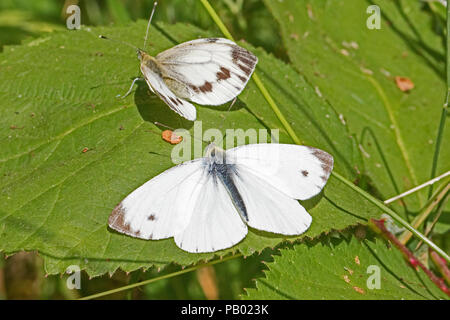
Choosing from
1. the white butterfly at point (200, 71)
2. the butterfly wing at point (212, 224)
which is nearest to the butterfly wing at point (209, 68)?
the white butterfly at point (200, 71)

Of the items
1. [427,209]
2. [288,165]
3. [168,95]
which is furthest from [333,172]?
[168,95]

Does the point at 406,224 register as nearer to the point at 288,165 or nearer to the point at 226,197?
the point at 288,165

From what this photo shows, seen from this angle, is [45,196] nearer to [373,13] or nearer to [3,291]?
[3,291]

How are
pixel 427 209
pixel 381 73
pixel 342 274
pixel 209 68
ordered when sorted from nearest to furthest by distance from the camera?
pixel 342 274, pixel 209 68, pixel 427 209, pixel 381 73

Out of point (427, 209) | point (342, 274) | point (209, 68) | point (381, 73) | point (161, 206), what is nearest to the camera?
point (161, 206)

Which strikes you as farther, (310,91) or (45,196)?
(310,91)

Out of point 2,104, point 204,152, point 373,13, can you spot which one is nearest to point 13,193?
point 2,104

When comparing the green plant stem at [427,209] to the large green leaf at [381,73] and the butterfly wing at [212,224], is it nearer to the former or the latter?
the large green leaf at [381,73]
